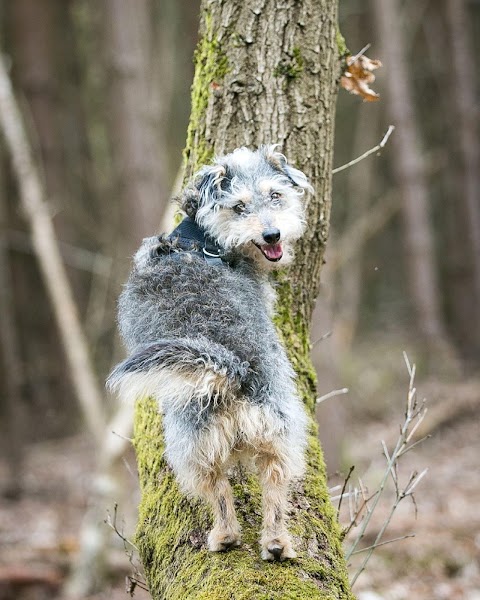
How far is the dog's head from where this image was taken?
404 centimetres

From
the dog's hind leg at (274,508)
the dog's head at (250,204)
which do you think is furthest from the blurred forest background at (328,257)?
the dog's head at (250,204)

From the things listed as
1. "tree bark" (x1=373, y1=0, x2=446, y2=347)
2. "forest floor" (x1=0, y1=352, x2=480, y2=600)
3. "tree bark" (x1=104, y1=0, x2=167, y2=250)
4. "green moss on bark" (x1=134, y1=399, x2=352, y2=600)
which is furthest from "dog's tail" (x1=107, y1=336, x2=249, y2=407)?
"tree bark" (x1=373, y1=0, x2=446, y2=347)

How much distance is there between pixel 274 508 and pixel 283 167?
194 centimetres

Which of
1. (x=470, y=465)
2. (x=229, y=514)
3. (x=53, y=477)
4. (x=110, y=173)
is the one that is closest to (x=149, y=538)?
(x=229, y=514)

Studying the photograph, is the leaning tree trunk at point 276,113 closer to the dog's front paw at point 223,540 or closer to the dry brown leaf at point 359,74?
the dry brown leaf at point 359,74

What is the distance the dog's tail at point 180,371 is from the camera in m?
3.38

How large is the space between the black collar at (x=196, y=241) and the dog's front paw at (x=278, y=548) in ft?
4.74

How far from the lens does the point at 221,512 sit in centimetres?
370

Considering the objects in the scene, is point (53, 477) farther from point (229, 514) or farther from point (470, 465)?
point (229, 514)

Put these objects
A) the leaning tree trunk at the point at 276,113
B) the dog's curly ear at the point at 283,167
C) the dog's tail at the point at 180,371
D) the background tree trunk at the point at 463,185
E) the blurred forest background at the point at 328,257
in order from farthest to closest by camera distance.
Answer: the background tree trunk at the point at 463,185 → the blurred forest background at the point at 328,257 → the leaning tree trunk at the point at 276,113 → the dog's curly ear at the point at 283,167 → the dog's tail at the point at 180,371

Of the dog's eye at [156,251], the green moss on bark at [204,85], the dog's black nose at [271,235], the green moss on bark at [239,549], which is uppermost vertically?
the green moss on bark at [204,85]

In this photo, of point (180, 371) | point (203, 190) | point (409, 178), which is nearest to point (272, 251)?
point (203, 190)

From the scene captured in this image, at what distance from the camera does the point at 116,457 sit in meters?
9.01

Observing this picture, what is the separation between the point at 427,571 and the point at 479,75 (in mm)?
16037
